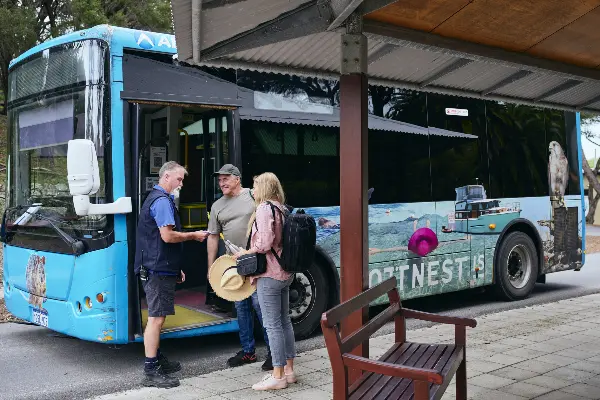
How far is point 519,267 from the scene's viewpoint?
10.2 meters

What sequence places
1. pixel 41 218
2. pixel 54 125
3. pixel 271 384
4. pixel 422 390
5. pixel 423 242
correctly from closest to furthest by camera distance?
pixel 422 390 < pixel 271 384 < pixel 54 125 < pixel 41 218 < pixel 423 242

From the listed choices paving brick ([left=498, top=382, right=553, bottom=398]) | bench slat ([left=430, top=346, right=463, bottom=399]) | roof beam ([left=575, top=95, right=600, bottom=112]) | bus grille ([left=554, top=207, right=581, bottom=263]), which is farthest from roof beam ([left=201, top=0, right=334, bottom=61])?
bus grille ([left=554, top=207, right=581, bottom=263])

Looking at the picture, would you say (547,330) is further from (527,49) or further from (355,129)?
(355,129)

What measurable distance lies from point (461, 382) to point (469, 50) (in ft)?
7.62

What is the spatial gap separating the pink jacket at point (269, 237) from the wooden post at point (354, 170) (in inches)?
49.5

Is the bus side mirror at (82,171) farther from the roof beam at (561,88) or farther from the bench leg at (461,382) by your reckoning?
the roof beam at (561,88)

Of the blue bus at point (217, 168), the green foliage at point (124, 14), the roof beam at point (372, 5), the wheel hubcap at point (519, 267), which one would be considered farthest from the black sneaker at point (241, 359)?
the green foliage at point (124, 14)

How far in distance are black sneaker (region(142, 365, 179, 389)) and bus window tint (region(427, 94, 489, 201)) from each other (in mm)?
4236

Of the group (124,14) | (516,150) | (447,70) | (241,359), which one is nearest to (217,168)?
(241,359)

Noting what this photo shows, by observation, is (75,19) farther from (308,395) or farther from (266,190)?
(308,395)

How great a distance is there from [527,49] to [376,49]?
1.14 m

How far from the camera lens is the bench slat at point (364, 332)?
12.5ft

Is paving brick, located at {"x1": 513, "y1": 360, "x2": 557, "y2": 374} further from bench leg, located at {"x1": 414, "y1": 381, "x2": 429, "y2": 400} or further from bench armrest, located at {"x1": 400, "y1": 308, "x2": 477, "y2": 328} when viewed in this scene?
bench leg, located at {"x1": 414, "y1": 381, "x2": 429, "y2": 400}

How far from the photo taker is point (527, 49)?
5254mm
